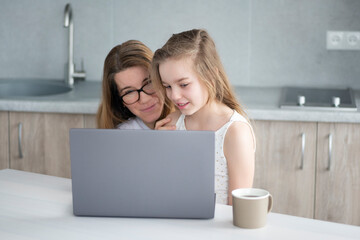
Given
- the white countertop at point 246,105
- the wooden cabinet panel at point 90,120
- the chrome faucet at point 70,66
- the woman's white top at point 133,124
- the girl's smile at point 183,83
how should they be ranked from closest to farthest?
the girl's smile at point 183,83 < the woman's white top at point 133,124 < the white countertop at point 246,105 < the wooden cabinet panel at point 90,120 < the chrome faucet at point 70,66

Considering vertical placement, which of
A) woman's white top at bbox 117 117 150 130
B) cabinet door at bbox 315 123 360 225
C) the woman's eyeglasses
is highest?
the woman's eyeglasses

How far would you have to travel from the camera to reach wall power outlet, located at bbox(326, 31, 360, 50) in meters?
2.55

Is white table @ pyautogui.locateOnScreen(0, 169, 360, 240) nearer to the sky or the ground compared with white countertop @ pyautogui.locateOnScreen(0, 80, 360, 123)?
nearer to the ground

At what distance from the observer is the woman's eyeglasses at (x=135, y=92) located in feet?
5.47

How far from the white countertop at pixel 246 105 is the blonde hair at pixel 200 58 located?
1.85 ft

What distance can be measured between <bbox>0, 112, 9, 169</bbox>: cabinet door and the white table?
1.30 meters

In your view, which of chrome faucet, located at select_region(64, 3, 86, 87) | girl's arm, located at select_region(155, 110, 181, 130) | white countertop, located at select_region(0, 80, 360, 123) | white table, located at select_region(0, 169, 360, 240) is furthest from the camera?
chrome faucet, located at select_region(64, 3, 86, 87)

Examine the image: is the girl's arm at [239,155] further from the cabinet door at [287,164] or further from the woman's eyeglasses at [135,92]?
the cabinet door at [287,164]

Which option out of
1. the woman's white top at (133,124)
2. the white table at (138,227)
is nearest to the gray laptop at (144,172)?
the white table at (138,227)

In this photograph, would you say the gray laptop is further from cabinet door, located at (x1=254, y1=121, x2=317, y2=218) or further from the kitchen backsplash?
the kitchen backsplash

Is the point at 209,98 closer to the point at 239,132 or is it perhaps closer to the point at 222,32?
the point at 239,132

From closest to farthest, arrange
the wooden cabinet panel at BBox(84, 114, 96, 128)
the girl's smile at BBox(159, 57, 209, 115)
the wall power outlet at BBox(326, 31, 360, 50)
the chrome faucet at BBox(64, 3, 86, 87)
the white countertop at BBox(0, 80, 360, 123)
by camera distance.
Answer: the girl's smile at BBox(159, 57, 209, 115)
the white countertop at BBox(0, 80, 360, 123)
the wooden cabinet panel at BBox(84, 114, 96, 128)
the wall power outlet at BBox(326, 31, 360, 50)
the chrome faucet at BBox(64, 3, 86, 87)

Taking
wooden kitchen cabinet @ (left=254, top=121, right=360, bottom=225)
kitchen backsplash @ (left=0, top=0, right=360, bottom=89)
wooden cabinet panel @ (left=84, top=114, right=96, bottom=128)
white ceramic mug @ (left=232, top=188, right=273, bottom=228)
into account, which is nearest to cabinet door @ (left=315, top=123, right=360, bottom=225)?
wooden kitchen cabinet @ (left=254, top=121, right=360, bottom=225)

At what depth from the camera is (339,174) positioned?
6.82 ft
